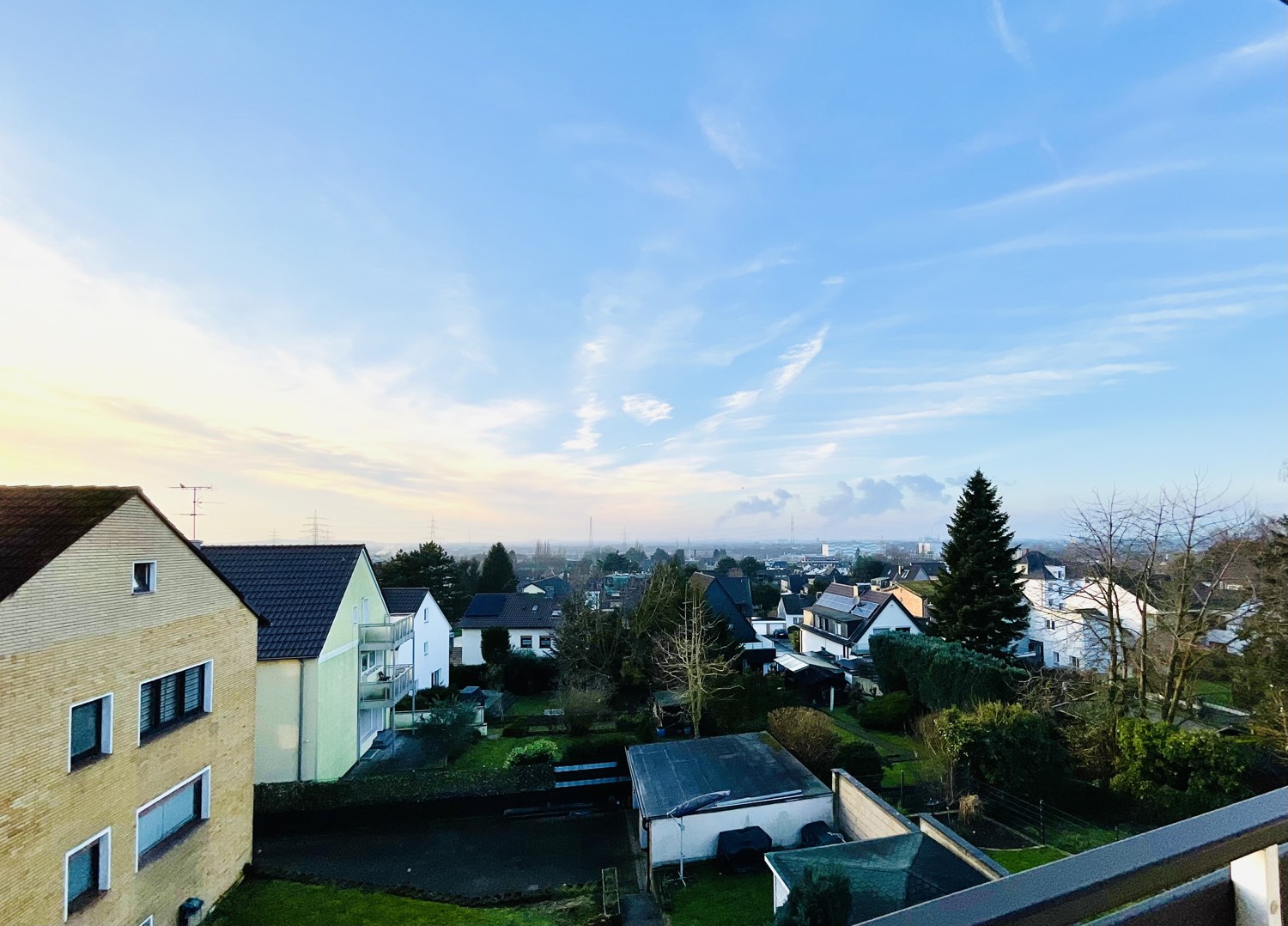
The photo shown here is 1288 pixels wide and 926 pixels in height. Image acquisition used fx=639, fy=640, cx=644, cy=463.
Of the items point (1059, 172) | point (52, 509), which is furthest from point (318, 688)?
point (1059, 172)

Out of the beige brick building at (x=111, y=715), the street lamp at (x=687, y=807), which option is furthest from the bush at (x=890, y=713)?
the beige brick building at (x=111, y=715)

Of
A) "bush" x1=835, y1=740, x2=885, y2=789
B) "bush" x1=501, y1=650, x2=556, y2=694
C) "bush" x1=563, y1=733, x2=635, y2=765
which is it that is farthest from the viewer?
"bush" x1=501, y1=650, x2=556, y2=694

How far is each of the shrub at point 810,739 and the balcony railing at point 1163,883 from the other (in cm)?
1650

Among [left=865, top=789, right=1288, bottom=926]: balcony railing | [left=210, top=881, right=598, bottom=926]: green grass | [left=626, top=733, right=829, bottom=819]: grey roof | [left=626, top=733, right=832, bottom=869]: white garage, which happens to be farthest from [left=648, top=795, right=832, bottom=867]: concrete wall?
[left=865, top=789, right=1288, bottom=926]: balcony railing

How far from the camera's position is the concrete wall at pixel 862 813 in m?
11.6

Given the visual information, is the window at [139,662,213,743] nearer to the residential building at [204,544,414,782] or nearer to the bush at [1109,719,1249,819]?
the residential building at [204,544,414,782]

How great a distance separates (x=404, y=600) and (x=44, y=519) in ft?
59.0

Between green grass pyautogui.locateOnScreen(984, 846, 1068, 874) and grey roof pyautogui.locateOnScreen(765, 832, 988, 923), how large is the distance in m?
1.91

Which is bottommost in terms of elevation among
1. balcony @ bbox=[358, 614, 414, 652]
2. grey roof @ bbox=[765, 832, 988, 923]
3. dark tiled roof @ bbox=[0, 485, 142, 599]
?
grey roof @ bbox=[765, 832, 988, 923]

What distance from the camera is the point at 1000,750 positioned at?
1389cm

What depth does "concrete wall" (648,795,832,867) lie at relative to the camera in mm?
12758

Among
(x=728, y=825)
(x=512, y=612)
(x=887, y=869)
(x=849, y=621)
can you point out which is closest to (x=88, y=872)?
(x=728, y=825)

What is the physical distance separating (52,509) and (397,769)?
11.9 metres

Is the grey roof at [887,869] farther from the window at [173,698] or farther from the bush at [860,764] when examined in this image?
the window at [173,698]
